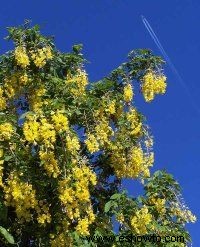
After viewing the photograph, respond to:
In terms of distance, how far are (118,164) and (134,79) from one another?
1836 millimetres

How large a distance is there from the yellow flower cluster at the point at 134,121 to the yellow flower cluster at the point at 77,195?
6.01 ft

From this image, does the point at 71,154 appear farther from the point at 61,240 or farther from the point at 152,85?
the point at 152,85

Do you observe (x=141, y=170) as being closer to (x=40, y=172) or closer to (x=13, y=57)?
(x=40, y=172)

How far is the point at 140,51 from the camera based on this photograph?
36.2 feet

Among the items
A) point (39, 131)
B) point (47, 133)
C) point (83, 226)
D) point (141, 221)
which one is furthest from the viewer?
point (141, 221)

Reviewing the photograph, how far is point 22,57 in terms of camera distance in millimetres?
10625

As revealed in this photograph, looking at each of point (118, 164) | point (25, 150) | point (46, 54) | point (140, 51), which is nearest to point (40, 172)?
point (25, 150)

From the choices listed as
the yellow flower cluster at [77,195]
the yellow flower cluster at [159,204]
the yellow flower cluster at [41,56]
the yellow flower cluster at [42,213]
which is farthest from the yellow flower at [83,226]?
the yellow flower cluster at [41,56]

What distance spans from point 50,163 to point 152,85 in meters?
3.48

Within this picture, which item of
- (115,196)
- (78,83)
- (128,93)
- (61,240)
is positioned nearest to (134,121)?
(128,93)

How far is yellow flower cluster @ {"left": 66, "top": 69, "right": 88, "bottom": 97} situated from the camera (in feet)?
32.7

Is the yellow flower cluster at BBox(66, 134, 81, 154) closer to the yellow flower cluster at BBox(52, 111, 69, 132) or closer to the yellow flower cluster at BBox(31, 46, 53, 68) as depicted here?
the yellow flower cluster at BBox(52, 111, 69, 132)

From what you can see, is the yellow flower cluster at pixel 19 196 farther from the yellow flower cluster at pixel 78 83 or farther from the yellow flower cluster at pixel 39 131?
the yellow flower cluster at pixel 78 83

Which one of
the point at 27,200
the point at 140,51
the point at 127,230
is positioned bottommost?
the point at 127,230
